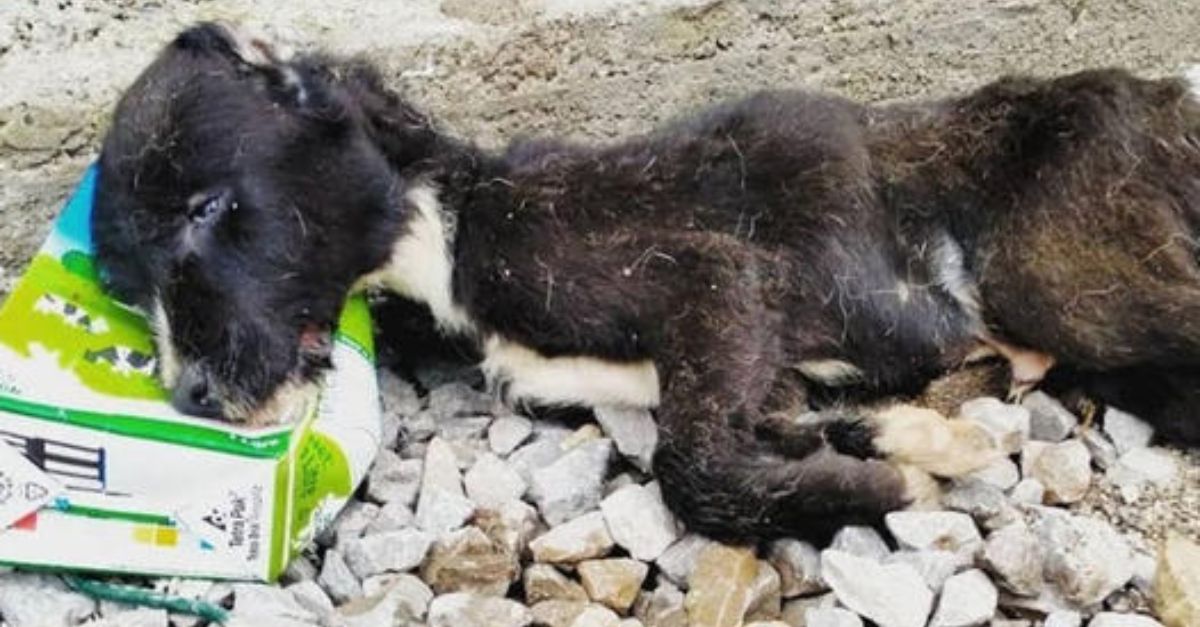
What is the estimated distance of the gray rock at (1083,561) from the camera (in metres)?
3.23

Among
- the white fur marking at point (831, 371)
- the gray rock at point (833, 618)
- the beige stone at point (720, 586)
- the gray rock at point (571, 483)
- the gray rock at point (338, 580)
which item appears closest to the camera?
the gray rock at point (833, 618)

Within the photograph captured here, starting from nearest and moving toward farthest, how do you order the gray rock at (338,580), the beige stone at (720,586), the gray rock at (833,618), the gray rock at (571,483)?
the gray rock at (833,618) → the beige stone at (720,586) → the gray rock at (338,580) → the gray rock at (571,483)

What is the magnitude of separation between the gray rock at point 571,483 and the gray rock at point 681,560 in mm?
198

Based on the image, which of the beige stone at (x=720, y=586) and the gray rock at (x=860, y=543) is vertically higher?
the gray rock at (x=860, y=543)

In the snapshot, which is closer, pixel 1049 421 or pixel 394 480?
pixel 394 480

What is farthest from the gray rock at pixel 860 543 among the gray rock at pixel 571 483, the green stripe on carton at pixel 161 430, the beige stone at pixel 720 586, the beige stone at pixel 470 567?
the green stripe on carton at pixel 161 430

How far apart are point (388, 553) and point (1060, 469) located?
128 cm

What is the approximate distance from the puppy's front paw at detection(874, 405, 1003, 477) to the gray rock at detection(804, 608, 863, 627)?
0.49m

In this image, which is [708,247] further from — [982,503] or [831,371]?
[982,503]

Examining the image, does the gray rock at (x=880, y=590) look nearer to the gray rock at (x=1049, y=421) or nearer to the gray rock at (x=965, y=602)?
the gray rock at (x=965, y=602)

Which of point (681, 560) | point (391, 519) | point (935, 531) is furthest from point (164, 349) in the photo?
point (935, 531)

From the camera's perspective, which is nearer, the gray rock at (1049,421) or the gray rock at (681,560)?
the gray rock at (681,560)

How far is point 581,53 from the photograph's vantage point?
4.29 metres

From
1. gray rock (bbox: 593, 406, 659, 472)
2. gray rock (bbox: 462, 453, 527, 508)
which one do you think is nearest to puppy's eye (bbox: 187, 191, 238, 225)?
gray rock (bbox: 462, 453, 527, 508)
